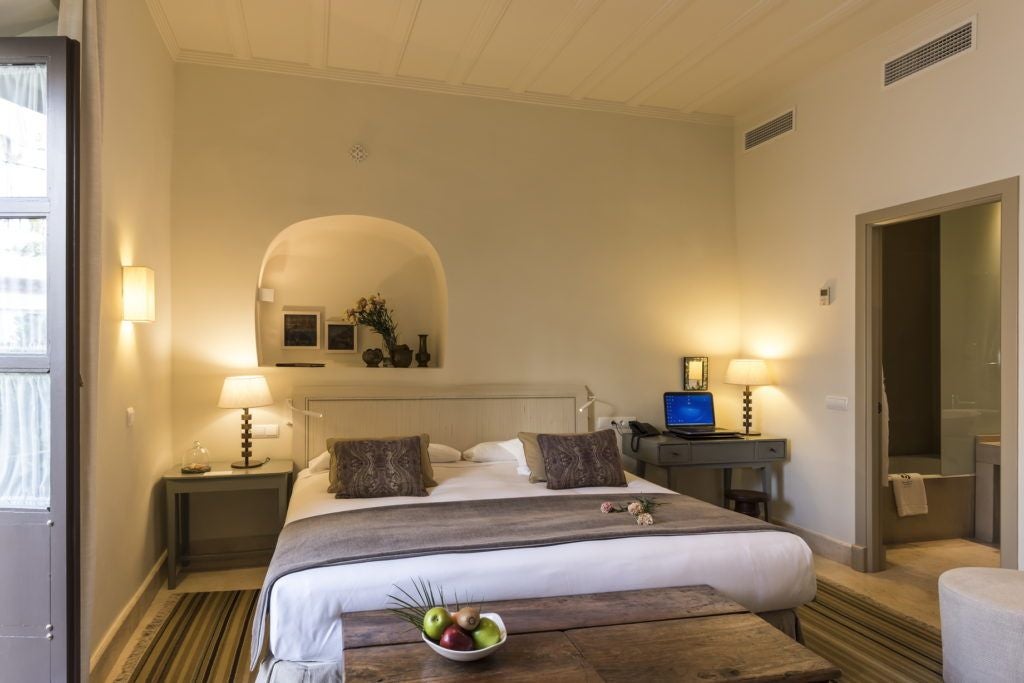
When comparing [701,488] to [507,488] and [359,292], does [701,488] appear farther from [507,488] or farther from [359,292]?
[359,292]

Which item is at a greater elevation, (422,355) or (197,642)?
(422,355)

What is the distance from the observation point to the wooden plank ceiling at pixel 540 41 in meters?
3.71

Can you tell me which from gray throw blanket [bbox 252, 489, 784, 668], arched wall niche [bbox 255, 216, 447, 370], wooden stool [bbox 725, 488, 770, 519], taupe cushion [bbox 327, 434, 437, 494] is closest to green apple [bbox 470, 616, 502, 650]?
gray throw blanket [bbox 252, 489, 784, 668]

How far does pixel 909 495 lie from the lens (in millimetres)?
4719

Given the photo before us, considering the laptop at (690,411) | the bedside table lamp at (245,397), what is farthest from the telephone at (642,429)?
the bedside table lamp at (245,397)

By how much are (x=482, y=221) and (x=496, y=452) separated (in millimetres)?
1695

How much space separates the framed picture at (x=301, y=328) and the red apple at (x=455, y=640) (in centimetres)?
331

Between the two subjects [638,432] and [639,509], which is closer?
[639,509]

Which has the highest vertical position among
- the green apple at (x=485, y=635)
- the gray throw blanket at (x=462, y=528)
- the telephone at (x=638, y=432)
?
the telephone at (x=638, y=432)

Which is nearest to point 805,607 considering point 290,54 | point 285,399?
point 285,399

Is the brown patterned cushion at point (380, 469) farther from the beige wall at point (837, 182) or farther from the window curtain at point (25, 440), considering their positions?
the beige wall at point (837, 182)

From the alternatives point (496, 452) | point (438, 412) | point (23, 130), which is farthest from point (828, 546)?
point (23, 130)

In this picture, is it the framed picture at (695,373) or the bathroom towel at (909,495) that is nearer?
the bathroom towel at (909,495)

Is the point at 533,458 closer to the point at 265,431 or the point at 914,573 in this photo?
the point at 265,431
